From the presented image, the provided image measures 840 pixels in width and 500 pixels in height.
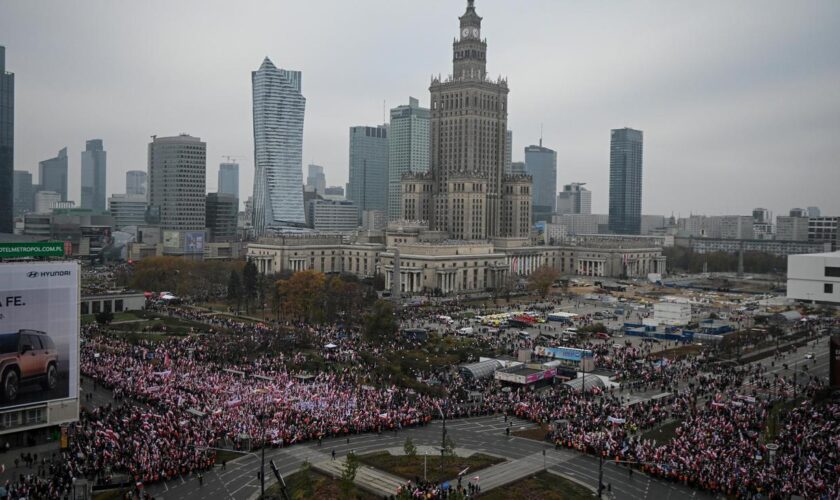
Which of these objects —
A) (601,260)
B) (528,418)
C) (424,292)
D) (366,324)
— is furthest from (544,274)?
(528,418)

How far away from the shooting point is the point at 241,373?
50.8 metres

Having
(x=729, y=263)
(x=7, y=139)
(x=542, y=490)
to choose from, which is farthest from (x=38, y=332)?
(x=7, y=139)

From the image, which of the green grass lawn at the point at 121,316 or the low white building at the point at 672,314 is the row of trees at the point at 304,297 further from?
the low white building at the point at 672,314

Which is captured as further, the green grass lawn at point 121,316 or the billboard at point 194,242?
the billboard at point 194,242

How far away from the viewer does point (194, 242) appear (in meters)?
162

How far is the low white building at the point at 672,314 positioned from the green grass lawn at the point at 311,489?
5484cm

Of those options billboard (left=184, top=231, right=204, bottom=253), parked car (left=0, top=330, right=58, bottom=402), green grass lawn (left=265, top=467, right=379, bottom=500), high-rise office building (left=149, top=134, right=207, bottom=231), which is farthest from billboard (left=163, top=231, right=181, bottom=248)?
green grass lawn (left=265, top=467, right=379, bottom=500)

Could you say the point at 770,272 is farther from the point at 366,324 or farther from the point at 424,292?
the point at 366,324

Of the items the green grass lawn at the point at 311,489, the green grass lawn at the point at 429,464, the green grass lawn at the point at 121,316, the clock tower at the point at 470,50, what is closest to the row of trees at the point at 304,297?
the green grass lawn at the point at 121,316

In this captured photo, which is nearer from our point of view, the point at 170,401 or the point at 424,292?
the point at 170,401

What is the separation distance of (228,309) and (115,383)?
43.2 meters

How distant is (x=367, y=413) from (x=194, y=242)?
12766cm

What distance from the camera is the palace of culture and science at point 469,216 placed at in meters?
128

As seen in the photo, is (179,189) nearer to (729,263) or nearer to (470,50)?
(470,50)
